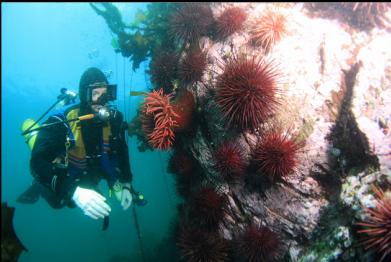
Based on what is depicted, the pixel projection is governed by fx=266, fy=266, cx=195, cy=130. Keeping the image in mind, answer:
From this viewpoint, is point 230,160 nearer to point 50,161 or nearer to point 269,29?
point 269,29

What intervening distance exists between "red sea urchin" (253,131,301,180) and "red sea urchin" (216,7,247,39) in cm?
305

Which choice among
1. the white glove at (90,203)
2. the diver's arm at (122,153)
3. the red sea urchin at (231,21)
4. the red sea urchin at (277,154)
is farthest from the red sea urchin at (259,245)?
the red sea urchin at (231,21)

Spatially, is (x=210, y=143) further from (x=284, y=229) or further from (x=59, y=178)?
(x=59, y=178)

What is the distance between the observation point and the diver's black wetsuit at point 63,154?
6137mm

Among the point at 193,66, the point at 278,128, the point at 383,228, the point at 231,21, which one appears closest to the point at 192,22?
the point at 231,21

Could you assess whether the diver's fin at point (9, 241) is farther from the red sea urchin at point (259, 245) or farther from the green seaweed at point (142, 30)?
the green seaweed at point (142, 30)

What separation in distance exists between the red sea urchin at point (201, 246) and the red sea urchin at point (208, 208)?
24cm

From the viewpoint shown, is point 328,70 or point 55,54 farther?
point 55,54

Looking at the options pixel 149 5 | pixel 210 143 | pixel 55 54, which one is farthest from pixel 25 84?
pixel 210 143

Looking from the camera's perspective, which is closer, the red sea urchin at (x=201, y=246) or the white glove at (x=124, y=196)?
the red sea urchin at (x=201, y=246)

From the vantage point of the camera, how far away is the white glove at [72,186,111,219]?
5766mm

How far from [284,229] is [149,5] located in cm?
864

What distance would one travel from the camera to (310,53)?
18.8ft

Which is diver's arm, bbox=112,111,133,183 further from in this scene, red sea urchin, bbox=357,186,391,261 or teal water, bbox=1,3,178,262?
red sea urchin, bbox=357,186,391,261
